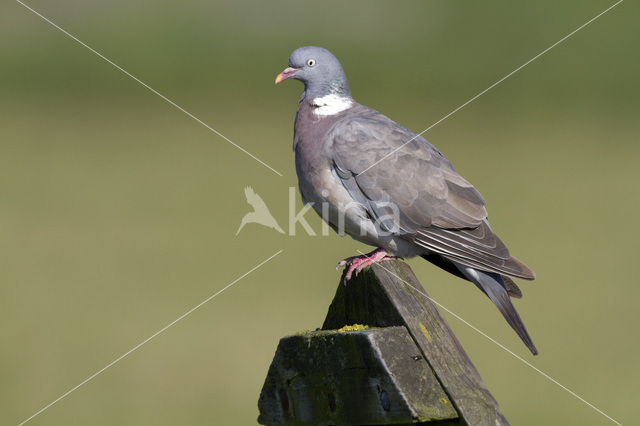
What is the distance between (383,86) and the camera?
1104 centimetres

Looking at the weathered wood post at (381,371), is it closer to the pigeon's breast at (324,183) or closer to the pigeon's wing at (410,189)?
the pigeon's wing at (410,189)

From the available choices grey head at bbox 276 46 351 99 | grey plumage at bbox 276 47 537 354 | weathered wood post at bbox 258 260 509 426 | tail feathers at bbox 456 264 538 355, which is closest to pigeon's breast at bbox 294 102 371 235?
grey plumage at bbox 276 47 537 354

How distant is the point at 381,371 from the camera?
2133mm

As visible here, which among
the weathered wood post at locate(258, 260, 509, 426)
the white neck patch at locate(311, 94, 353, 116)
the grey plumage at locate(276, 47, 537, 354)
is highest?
the white neck patch at locate(311, 94, 353, 116)

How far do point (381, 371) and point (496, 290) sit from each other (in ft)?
5.23

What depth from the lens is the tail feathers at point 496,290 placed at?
11.3 ft

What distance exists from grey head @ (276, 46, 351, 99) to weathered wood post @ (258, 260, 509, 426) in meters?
2.23

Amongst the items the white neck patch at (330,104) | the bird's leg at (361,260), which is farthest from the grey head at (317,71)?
the bird's leg at (361,260)

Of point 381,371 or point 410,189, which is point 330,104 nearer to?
point 410,189

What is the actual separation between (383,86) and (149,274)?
14.8ft

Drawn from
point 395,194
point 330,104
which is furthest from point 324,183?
point 330,104

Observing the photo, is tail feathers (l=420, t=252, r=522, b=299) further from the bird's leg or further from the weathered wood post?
the weathered wood post

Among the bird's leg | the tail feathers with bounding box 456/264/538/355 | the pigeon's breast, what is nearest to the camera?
the bird's leg

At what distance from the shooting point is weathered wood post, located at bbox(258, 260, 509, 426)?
2.07 meters
